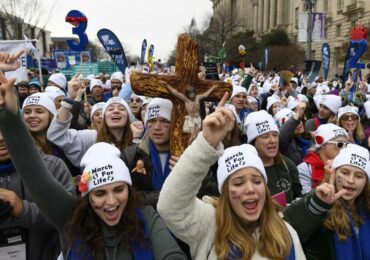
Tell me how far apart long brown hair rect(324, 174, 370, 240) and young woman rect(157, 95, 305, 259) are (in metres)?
0.43

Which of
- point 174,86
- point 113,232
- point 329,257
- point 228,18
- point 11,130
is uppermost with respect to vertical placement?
point 228,18

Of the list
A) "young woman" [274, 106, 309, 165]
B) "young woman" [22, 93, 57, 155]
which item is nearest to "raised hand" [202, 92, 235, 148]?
"young woman" [22, 93, 57, 155]

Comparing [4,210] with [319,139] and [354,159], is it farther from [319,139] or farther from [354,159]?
[319,139]

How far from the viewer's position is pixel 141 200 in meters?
2.56

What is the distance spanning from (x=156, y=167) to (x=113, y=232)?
953mm

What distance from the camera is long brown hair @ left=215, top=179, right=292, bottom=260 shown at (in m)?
2.21

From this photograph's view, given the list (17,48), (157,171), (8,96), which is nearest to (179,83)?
(157,171)

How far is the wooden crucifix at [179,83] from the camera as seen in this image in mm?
3045

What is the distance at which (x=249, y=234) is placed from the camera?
91.7 inches

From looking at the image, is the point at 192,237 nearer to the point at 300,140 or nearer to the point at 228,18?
the point at 300,140

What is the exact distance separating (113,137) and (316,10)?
4946 centimetres

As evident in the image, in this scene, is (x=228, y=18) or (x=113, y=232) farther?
(x=228, y=18)

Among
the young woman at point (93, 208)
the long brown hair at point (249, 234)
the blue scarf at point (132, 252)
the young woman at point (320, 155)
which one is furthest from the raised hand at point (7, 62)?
the young woman at point (320, 155)

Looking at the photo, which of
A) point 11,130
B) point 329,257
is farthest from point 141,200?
point 329,257
